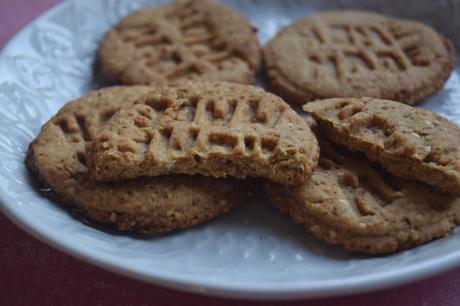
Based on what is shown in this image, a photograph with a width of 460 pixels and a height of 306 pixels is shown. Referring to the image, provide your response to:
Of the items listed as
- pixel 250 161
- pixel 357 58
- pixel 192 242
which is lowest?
pixel 192 242

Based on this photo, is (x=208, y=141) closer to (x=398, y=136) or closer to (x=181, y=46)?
(x=398, y=136)

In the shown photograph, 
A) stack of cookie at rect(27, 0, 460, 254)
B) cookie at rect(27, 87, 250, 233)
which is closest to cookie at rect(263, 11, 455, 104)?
stack of cookie at rect(27, 0, 460, 254)

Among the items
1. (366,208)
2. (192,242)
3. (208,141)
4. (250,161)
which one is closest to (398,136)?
(366,208)

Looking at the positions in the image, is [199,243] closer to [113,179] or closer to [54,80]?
[113,179]

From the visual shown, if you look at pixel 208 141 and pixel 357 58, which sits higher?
pixel 208 141

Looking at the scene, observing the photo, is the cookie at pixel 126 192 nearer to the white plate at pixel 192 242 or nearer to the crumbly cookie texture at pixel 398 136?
the white plate at pixel 192 242

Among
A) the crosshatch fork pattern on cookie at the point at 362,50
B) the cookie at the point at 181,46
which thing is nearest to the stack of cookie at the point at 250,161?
the cookie at the point at 181,46

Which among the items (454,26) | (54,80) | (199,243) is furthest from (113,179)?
(454,26)
